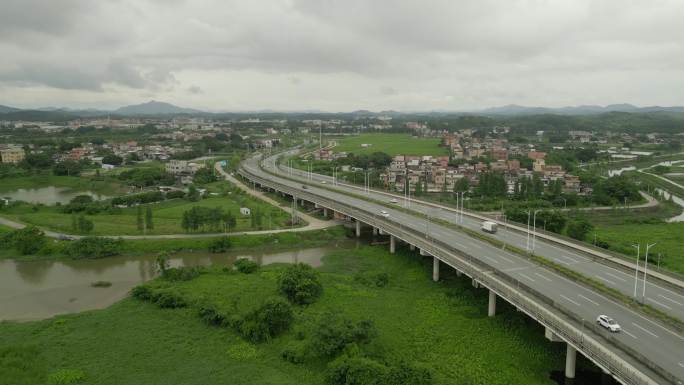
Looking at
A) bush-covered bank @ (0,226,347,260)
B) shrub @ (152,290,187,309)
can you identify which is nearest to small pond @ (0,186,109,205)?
bush-covered bank @ (0,226,347,260)

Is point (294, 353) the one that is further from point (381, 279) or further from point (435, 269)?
point (435, 269)

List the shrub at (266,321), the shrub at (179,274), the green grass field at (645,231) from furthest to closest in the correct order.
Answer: the green grass field at (645,231) → the shrub at (179,274) → the shrub at (266,321)

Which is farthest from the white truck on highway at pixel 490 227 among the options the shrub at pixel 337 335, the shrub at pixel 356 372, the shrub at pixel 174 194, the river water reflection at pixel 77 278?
the shrub at pixel 174 194

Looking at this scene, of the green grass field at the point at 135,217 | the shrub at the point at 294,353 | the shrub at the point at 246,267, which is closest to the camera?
the shrub at the point at 294,353

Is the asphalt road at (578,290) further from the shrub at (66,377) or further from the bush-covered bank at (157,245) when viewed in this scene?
the shrub at (66,377)

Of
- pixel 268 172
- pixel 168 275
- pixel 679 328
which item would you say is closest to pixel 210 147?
pixel 268 172

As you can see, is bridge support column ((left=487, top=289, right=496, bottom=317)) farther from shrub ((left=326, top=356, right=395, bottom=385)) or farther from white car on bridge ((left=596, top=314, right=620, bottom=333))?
shrub ((left=326, top=356, right=395, bottom=385))

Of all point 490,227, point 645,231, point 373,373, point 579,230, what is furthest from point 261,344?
point 645,231
